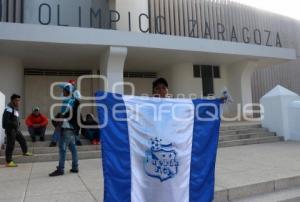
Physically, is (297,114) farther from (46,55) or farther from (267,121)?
(46,55)

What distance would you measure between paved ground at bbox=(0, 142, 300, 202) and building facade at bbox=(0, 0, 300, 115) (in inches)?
182

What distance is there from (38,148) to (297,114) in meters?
8.47

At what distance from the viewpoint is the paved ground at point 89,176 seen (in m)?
4.58

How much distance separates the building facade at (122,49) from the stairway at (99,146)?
301 centimetres

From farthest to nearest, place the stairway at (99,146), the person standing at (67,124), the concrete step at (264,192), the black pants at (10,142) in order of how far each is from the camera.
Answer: the stairway at (99,146) → the black pants at (10,142) → the person standing at (67,124) → the concrete step at (264,192)

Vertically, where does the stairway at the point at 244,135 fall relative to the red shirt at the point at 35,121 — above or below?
below

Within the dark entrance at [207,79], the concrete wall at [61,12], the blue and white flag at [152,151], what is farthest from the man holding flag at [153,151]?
the dark entrance at [207,79]

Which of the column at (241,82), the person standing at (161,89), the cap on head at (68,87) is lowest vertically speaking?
the person standing at (161,89)

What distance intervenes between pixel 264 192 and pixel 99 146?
4.81m

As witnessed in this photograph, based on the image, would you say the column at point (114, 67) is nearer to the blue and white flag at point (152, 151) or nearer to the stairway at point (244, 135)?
the stairway at point (244, 135)

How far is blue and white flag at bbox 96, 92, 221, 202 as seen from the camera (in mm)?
3350

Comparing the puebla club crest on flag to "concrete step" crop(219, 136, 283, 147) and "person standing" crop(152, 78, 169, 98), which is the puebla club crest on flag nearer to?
"person standing" crop(152, 78, 169, 98)

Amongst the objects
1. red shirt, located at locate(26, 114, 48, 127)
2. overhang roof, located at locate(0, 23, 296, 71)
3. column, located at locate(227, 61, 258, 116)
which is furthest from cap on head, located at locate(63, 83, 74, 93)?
column, located at locate(227, 61, 258, 116)

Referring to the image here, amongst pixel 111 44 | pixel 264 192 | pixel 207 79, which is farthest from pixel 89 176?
pixel 207 79
